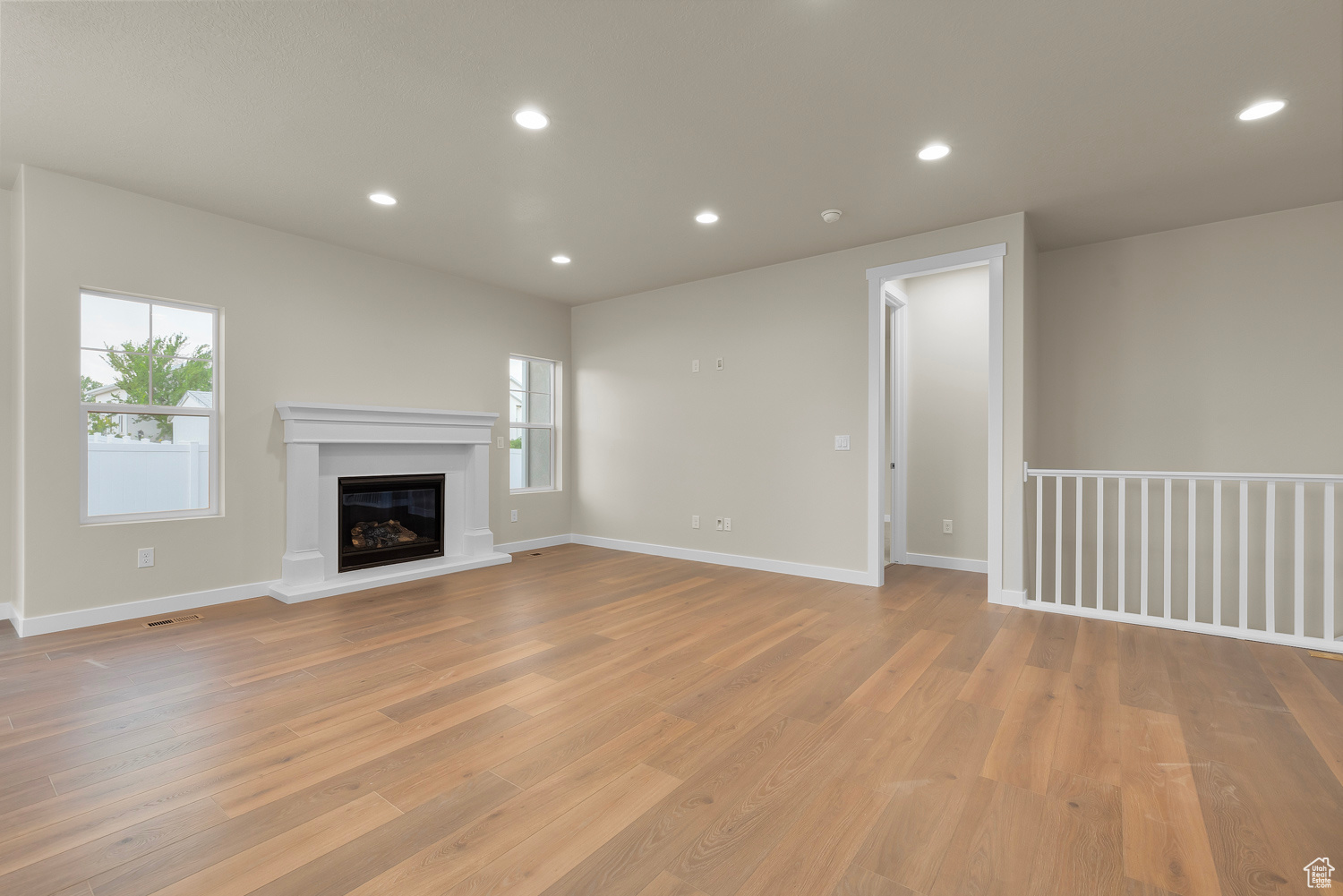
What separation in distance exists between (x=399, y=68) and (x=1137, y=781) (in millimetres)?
3715

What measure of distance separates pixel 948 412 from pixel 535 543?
4213 millimetres

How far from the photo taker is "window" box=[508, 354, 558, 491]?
19.8 ft

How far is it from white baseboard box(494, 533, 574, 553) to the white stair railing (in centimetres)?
440

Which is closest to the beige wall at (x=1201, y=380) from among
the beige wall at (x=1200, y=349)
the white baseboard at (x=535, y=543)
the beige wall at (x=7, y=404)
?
the beige wall at (x=1200, y=349)

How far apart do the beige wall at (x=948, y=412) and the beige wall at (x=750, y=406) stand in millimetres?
1122

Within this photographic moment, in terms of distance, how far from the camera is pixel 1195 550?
3.91 m

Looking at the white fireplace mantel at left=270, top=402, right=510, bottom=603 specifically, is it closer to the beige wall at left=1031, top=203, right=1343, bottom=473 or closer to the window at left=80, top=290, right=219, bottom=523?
the window at left=80, top=290, right=219, bottom=523

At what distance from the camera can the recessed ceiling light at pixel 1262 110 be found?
2594 millimetres

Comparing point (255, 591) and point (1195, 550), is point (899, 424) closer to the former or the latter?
point (1195, 550)

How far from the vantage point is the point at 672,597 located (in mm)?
4152

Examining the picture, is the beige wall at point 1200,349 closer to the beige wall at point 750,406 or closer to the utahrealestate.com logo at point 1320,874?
the beige wall at point 750,406

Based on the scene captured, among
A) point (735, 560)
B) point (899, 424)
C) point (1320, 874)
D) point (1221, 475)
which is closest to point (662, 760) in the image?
point (1320, 874)

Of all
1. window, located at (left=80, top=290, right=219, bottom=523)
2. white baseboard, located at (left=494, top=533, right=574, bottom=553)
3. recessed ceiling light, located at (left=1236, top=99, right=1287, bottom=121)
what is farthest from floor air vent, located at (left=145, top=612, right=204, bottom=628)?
recessed ceiling light, located at (left=1236, top=99, right=1287, bottom=121)

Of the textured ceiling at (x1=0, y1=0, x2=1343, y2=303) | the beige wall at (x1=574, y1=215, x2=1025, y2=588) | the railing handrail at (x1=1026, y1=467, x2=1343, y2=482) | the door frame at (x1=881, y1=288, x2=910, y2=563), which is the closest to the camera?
the textured ceiling at (x1=0, y1=0, x2=1343, y2=303)
